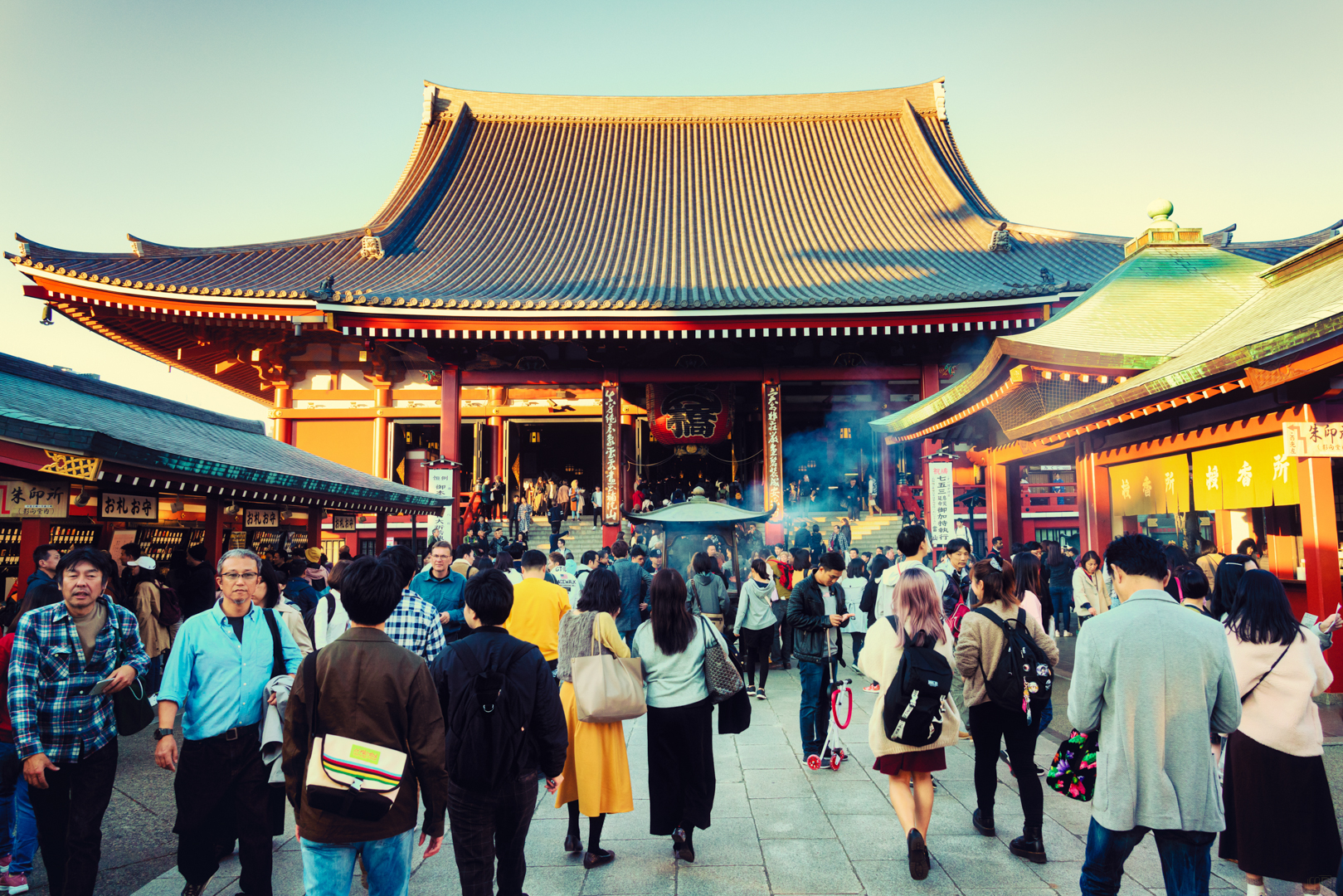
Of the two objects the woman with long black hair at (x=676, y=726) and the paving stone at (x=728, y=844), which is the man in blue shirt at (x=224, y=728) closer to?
the woman with long black hair at (x=676, y=726)

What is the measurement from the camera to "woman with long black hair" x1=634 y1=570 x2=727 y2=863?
403cm

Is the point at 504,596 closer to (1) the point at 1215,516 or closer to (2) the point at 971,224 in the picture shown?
(1) the point at 1215,516

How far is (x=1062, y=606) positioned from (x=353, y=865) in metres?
10.1

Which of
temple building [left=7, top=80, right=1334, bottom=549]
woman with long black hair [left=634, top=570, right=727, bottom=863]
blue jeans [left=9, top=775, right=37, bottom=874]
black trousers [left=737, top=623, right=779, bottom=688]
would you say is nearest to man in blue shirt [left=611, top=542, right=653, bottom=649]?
black trousers [left=737, top=623, right=779, bottom=688]

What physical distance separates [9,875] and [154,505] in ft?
17.5

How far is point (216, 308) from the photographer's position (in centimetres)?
1383

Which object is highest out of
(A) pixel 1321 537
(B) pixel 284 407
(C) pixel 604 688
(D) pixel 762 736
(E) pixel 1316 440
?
(B) pixel 284 407

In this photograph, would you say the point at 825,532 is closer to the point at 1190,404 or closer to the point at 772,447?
the point at 772,447

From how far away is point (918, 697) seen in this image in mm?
3682

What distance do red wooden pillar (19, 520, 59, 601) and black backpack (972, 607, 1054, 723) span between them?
7.14 meters

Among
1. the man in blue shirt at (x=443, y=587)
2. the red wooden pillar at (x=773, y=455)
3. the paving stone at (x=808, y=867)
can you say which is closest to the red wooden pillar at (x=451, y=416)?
the red wooden pillar at (x=773, y=455)

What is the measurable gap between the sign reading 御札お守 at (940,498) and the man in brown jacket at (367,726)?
10.9 metres

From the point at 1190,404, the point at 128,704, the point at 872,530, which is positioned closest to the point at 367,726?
the point at 128,704

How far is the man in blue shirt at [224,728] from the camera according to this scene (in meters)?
3.34
